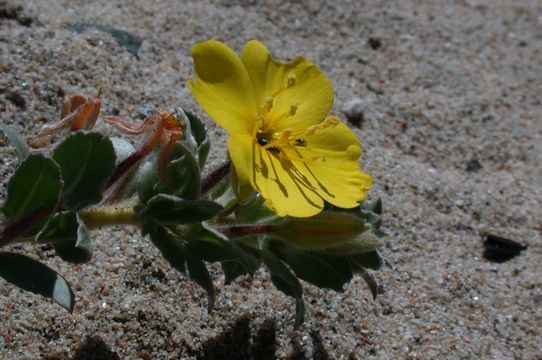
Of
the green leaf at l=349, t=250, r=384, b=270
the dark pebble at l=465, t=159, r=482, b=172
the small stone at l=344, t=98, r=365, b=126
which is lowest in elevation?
the dark pebble at l=465, t=159, r=482, b=172

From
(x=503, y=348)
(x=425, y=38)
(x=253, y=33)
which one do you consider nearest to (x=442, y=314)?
(x=503, y=348)

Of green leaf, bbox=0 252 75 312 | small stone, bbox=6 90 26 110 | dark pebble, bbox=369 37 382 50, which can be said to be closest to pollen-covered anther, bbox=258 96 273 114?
green leaf, bbox=0 252 75 312

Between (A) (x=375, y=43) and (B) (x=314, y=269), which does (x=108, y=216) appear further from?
(A) (x=375, y=43)

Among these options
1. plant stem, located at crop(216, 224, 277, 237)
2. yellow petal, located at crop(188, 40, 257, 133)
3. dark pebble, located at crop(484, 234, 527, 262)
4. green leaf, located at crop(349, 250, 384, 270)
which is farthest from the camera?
dark pebble, located at crop(484, 234, 527, 262)

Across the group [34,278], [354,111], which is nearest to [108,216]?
[34,278]

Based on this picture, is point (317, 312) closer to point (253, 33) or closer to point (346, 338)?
point (346, 338)

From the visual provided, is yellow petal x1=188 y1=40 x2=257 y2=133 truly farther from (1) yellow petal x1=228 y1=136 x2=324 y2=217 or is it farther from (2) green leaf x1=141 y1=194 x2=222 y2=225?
(2) green leaf x1=141 y1=194 x2=222 y2=225

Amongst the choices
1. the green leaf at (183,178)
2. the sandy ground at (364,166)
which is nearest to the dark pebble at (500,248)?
the sandy ground at (364,166)
